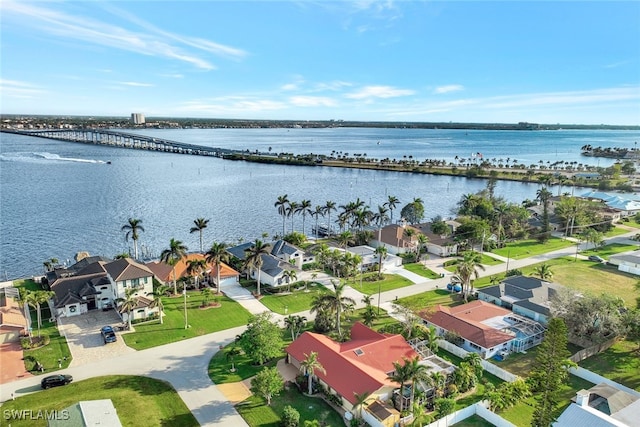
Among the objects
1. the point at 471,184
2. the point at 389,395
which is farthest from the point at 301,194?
the point at 389,395

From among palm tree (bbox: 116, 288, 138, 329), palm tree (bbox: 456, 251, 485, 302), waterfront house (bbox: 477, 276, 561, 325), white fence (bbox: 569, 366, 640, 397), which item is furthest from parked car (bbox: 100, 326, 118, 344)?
white fence (bbox: 569, 366, 640, 397)

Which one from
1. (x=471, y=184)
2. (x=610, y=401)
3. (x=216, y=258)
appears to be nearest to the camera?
(x=610, y=401)

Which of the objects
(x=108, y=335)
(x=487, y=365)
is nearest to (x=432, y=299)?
(x=487, y=365)

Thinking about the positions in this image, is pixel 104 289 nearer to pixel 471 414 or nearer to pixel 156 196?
pixel 471 414

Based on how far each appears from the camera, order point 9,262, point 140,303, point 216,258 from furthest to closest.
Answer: point 9,262 < point 216,258 < point 140,303

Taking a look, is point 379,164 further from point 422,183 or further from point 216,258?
point 216,258

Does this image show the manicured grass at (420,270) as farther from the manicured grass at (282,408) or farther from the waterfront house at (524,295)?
the manicured grass at (282,408)

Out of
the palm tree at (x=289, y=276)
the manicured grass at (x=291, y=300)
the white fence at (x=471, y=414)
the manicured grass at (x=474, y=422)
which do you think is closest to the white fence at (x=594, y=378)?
the white fence at (x=471, y=414)
